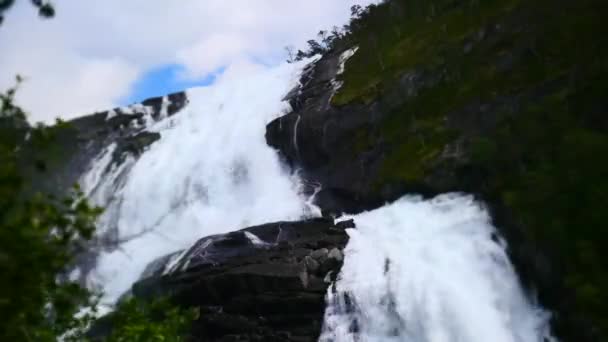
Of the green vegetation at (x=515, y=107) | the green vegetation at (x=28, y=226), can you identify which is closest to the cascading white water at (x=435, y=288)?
the green vegetation at (x=515, y=107)

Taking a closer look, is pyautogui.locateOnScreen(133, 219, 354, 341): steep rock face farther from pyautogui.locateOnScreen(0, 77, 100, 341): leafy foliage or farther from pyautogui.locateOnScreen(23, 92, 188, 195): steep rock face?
pyautogui.locateOnScreen(23, 92, 188, 195): steep rock face

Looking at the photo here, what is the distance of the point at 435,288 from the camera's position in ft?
56.8

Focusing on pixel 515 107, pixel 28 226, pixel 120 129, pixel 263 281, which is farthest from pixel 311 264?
pixel 120 129

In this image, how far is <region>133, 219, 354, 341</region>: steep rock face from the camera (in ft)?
60.7

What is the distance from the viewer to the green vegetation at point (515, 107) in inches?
488

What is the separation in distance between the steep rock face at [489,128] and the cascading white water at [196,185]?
63.4 inches

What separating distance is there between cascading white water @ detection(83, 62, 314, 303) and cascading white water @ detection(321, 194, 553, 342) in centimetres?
726

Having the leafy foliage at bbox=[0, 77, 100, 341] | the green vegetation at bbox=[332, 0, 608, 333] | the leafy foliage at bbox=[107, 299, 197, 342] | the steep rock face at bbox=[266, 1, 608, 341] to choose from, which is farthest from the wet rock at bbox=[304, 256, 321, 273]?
the leafy foliage at bbox=[0, 77, 100, 341]

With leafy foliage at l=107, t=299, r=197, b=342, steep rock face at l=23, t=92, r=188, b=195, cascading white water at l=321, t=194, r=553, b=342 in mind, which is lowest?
leafy foliage at l=107, t=299, r=197, b=342

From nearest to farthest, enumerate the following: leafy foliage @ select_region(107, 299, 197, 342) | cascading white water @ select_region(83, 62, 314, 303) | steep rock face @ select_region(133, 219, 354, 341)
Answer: leafy foliage @ select_region(107, 299, 197, 342)
steep rock face @ select_region(133, 219, 354, 341)
cascading white water @ select_region(83, 62, 314, 303)

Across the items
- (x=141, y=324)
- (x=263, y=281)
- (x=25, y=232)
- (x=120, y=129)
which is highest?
(x=120, y=129)

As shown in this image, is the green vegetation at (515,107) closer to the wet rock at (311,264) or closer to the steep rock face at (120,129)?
the wet rock at (311,264)

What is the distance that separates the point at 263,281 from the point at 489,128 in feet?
30.6

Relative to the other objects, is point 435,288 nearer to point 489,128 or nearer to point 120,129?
point 489,128
